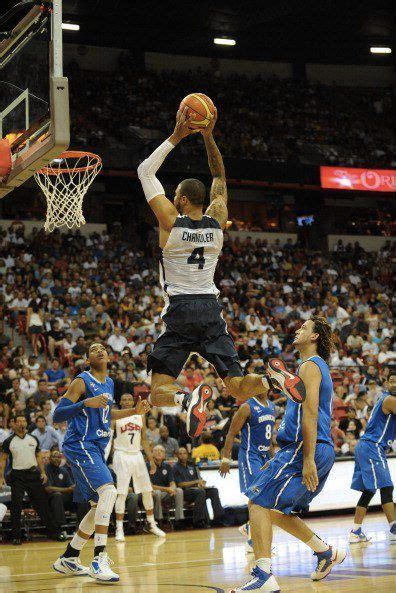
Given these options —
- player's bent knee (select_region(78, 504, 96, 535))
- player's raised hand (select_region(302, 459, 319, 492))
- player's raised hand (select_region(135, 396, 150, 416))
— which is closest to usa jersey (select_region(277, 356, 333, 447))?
player's raised hand (select_region(302, 459, 319, 492))

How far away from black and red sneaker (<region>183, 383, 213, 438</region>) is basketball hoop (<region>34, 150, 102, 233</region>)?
5.14 meters

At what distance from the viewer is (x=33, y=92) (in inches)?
326

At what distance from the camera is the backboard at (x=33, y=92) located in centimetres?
768

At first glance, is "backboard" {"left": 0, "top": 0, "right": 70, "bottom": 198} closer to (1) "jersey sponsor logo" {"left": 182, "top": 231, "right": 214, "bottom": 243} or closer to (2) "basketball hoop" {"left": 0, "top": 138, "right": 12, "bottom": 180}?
(2) "basketball hoop" {"left": 0, "top": 138, "right": 12, "bottom": 180}

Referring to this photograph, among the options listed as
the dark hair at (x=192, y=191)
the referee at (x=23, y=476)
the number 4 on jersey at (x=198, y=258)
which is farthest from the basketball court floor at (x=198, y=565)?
the dark hair at (x=192, y=191)

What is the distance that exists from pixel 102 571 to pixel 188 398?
296 cm

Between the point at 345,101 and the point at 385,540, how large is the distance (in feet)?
98.1

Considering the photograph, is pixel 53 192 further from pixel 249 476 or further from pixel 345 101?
pixel 345 101

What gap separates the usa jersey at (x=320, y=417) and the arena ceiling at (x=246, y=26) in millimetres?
25064

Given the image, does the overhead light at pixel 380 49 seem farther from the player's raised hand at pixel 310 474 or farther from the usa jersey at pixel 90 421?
the player's raised hand at pixel 310 474

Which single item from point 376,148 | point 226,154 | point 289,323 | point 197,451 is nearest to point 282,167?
point 226,154

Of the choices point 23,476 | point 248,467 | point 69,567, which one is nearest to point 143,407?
point 69,567

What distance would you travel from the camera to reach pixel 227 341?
254 inches

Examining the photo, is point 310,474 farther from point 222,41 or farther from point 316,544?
point 222,41
